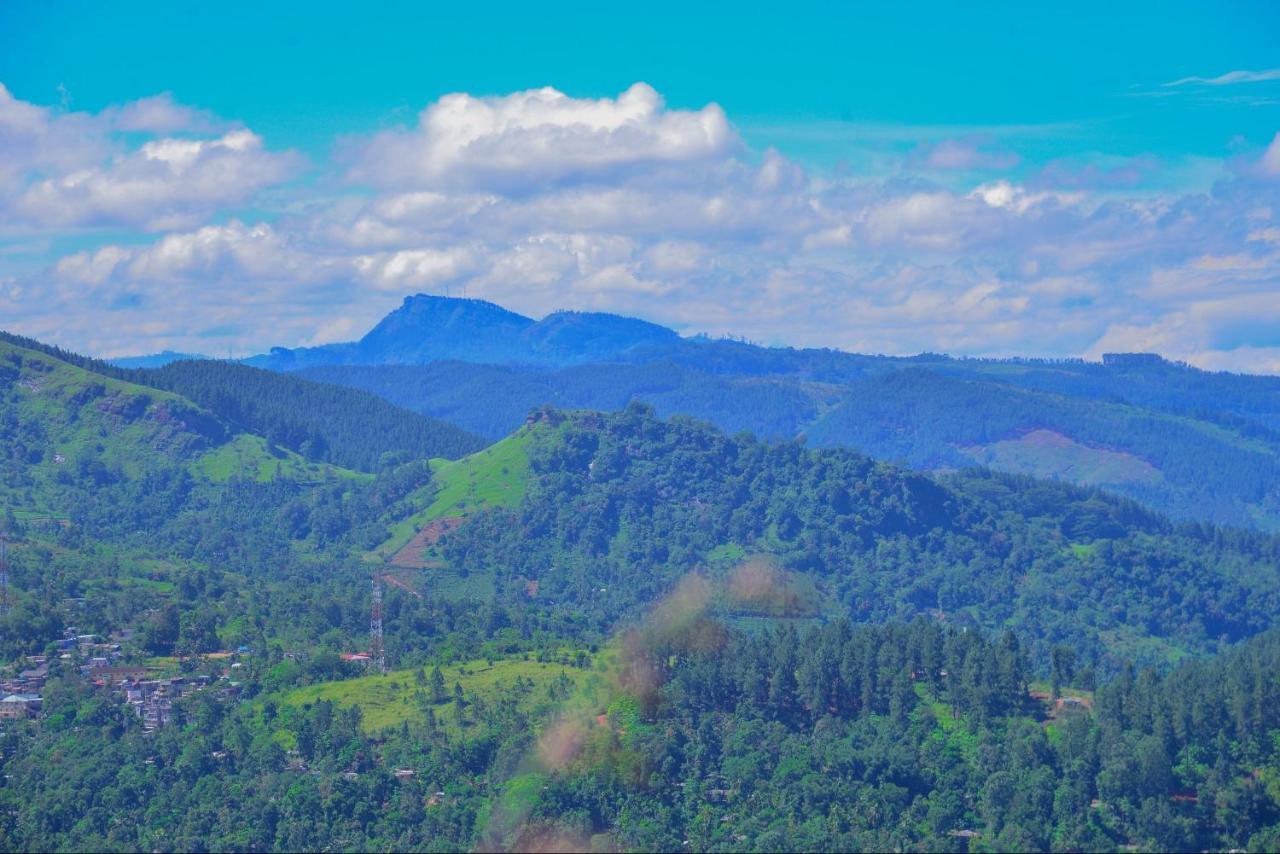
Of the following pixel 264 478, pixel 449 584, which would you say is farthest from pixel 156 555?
pixel 264 478

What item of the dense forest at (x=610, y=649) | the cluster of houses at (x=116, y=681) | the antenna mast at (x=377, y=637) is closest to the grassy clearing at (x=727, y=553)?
the dense forest at (x=610, y=649)

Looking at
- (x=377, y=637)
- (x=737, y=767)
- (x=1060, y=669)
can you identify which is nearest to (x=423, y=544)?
(x=377, y=637)

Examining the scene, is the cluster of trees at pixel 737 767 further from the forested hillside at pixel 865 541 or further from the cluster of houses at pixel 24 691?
the forested hillside at pixel 865 541

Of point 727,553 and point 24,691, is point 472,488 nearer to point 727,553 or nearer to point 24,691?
point 727,553

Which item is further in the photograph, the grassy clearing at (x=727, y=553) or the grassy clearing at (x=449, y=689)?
the grassy clearing at (x=727, y=553)

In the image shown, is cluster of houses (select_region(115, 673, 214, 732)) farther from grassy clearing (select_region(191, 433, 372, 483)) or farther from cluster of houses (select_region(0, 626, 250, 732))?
grassy clearing (select_region(191, 433, 372, 483))

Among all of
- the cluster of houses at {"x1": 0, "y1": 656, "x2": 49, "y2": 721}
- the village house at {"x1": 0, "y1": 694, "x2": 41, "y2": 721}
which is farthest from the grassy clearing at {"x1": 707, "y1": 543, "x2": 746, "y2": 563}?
the village house at {"x1": 0, "y1": 694, "x2": 41, "y2": 721}
